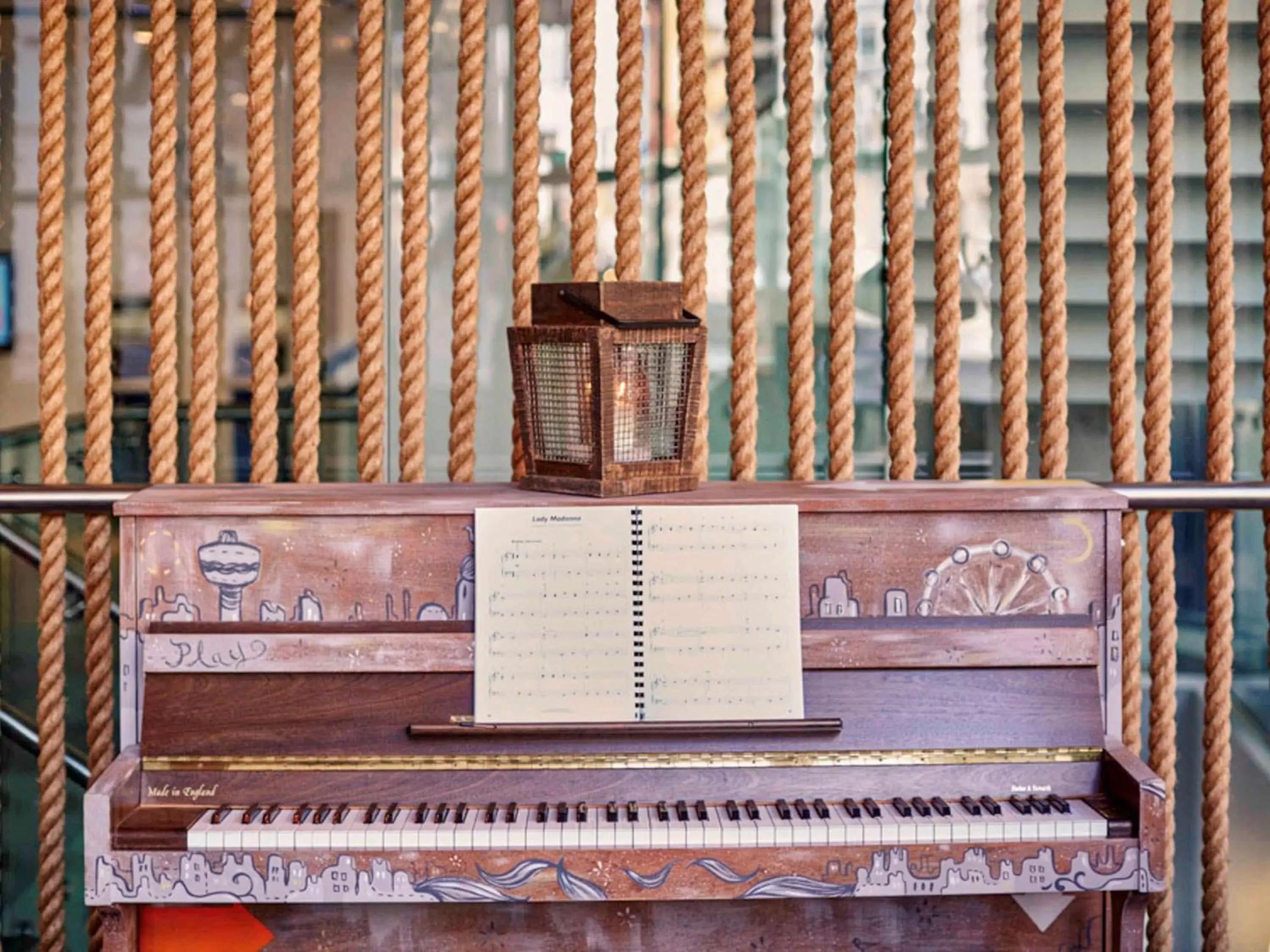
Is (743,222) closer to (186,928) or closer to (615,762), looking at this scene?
(615,762)

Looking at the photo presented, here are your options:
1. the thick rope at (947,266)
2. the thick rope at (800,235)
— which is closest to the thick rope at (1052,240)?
the thick rope at (947,266)

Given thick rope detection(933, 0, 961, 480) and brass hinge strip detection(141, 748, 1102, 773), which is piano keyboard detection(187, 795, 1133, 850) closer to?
brass hinge strip detection(141, 748, 1102, 773)

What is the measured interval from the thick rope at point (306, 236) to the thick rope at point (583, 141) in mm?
452

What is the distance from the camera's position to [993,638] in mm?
2189

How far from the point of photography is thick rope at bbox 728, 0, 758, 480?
107 inches

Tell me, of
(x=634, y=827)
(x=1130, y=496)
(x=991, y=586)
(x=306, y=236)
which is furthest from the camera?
(x=306, y=236)

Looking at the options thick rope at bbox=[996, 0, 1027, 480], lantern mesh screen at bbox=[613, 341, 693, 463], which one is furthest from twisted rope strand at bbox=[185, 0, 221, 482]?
thick rope at bbox=[996, 0, 1027, 480]

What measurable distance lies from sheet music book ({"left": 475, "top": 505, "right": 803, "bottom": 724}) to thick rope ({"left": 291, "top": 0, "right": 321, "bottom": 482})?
631 millimetres

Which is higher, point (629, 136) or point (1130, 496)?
point (629, 136)

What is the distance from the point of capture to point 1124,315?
2742 millimetres

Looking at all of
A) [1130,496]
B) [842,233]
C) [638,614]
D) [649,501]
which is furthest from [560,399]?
[1130,496]

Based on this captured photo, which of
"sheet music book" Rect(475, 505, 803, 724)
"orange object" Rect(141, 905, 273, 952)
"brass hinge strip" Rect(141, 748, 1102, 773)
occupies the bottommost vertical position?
"orange object" Rect(141, 905, 273, 952)

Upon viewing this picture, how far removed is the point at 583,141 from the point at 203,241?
702mm

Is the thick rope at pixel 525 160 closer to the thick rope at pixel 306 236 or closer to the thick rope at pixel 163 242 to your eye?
the thick rope at pixel 306 236
